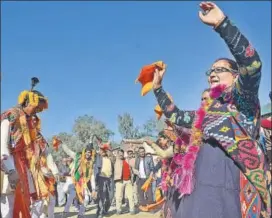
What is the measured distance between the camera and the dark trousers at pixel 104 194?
1224 centimetres

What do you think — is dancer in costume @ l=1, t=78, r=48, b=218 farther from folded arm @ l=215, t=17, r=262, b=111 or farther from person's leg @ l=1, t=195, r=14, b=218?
folded arm @ l=215, t=17, r=262, b=111

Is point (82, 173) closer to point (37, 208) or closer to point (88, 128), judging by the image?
point (37, 208)

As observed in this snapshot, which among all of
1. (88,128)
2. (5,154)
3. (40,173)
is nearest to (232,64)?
(5,154)

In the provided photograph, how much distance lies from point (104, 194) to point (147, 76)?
9.77 m

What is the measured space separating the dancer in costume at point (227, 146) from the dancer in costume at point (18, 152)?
2047 mm

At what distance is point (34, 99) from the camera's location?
525 centimetres

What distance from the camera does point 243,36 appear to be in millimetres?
2541

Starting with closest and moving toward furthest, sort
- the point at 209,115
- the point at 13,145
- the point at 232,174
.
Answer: the point at 232,174
the point at 209,115
the point at 13,145

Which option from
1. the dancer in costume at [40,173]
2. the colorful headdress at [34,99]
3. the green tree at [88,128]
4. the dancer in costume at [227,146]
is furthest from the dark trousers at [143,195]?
the green tree at [88,128]

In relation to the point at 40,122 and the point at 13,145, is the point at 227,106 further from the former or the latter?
the point at 40,122

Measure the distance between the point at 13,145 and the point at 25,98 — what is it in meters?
0.67

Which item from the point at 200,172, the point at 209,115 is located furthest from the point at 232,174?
the point at 209,115

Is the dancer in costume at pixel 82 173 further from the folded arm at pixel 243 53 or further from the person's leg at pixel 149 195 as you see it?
the folded arm at pixel 243 53

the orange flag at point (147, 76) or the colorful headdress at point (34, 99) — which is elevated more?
the colorful headdress at point (34, 99)
